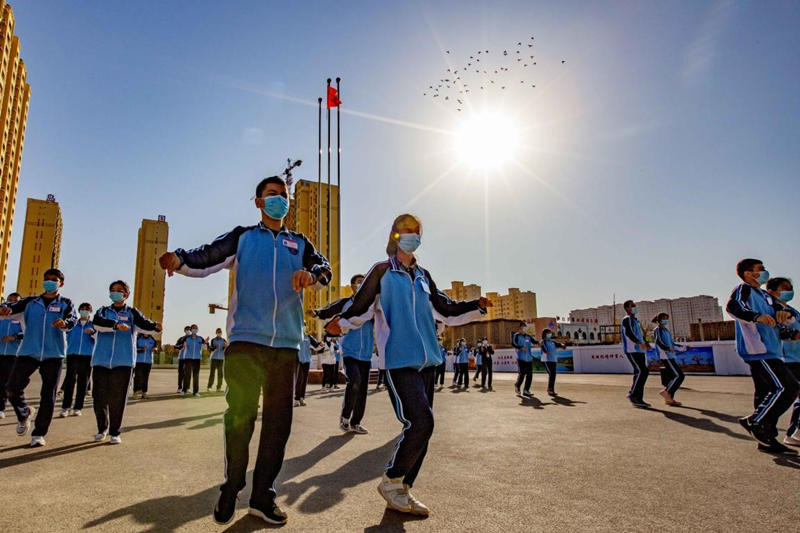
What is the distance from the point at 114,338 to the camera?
6.68 metres

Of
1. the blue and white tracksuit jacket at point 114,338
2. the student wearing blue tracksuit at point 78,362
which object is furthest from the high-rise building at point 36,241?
the blue and white tracksuit jacket at point 114,338

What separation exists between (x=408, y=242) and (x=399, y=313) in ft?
2.05

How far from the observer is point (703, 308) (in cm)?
13012

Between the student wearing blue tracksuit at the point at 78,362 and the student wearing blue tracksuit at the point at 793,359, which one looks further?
the student wearing blue tracksuit at the point at 78,362

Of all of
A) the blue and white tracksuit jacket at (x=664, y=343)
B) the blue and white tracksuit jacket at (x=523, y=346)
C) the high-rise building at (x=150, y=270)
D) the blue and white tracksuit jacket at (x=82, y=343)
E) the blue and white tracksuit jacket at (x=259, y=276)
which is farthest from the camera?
the high-rise building at (x=150, y=270)

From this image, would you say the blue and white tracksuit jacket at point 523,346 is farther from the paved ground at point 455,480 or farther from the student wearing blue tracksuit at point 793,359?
the student wearing blue tracksuit at point 793,359

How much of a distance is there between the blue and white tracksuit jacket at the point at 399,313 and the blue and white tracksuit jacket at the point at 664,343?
392 inches

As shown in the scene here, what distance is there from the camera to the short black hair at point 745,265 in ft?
21.7

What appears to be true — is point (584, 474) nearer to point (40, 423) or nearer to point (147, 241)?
point (40, 423)

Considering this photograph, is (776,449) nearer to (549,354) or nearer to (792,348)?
(792,348)

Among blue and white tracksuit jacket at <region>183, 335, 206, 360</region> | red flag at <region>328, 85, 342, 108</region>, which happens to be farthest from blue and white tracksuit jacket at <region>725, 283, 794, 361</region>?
red flag at <region>328, 85, 342, 108</region>

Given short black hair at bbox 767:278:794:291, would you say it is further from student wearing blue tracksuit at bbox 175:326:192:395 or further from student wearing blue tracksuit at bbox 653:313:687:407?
student wearing blue tracksuit at bbox 175:326:192:395

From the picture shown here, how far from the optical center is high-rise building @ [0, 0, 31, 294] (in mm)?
49812

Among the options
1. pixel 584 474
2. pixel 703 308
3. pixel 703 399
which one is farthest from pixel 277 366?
pixel 703 308
